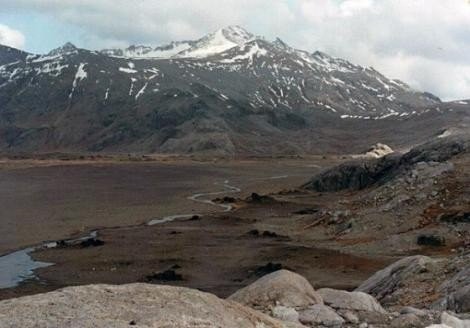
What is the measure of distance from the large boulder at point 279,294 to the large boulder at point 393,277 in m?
9.02

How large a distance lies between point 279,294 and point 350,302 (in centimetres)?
170

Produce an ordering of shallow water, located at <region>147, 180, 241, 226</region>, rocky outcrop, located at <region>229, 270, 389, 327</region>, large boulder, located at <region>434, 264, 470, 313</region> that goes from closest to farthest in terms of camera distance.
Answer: rocky outcrop, located at <region>229, 270, 389, 327</region>
large boulder, located at <region>434, 264, 470, 313</region>
shallow water, located at <region>147, 180, 241, 226</region>

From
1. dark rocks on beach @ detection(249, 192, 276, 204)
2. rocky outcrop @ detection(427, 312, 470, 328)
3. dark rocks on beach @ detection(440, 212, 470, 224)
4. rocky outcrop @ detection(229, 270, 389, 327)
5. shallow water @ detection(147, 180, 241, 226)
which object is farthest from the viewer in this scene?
dark rocks on beach @ detection(249, 192, 276, 204)

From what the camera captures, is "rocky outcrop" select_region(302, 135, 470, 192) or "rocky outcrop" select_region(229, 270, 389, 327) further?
"rocky outcrop" select_region(302, 135, 470, 192)

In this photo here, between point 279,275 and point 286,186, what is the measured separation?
9853 cm

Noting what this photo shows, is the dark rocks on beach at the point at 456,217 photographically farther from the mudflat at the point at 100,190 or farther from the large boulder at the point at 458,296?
the mudflat at the point at 100,190

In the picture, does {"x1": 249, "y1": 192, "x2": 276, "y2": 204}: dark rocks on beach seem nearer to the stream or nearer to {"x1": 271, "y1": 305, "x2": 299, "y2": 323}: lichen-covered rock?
the stream

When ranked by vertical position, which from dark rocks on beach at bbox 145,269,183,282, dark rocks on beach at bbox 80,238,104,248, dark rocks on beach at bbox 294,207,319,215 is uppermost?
dark rocks on beach at bbox 294,207,319,215

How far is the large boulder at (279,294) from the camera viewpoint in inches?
606

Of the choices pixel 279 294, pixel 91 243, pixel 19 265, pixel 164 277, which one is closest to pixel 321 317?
pixel 279 294

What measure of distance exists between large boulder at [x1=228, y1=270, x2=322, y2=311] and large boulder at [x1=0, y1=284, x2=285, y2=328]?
3.95 metres

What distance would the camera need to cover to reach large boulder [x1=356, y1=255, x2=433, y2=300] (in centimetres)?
2480

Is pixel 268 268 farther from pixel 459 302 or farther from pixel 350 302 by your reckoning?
→ pixel 350 302

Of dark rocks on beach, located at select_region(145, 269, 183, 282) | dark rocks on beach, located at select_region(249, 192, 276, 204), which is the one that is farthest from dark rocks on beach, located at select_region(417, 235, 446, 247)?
dark rocks on beach, located at select_region(249, 192, 276, 204)
